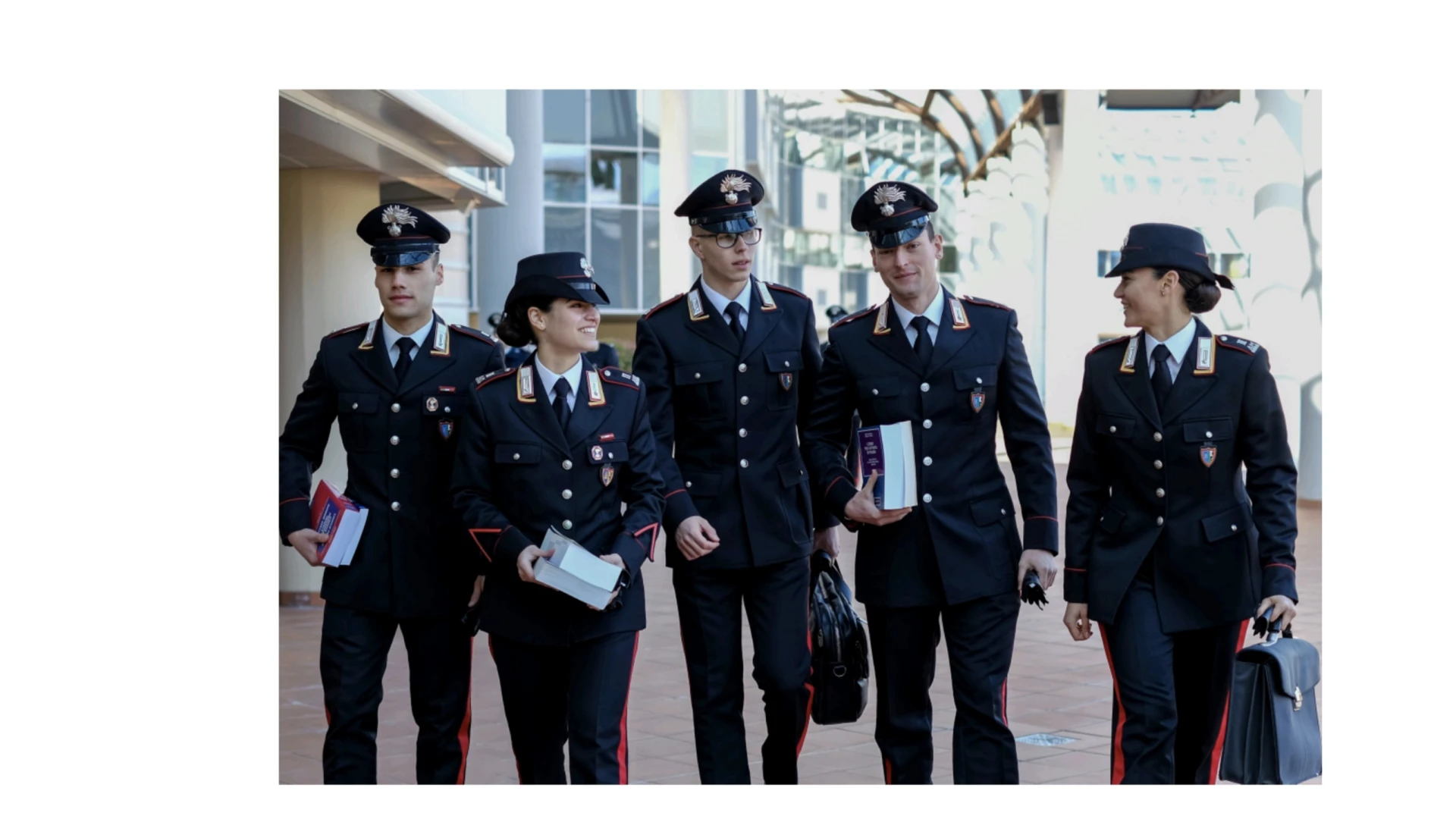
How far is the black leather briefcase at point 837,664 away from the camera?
4.88 meters

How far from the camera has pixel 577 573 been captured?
4.21 metres

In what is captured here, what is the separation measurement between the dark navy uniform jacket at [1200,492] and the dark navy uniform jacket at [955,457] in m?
0.23

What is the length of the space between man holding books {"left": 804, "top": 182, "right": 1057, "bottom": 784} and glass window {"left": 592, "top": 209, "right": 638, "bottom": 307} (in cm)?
2787

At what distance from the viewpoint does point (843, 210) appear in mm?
52719

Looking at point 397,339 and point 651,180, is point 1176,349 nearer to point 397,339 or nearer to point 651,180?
point 397,339

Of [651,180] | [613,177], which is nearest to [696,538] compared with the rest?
[613,177]

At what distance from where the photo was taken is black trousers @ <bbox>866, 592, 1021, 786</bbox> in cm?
459

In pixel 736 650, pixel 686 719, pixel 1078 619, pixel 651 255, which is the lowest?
pixel 686 719

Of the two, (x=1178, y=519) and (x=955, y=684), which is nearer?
(x=1178, y=519)

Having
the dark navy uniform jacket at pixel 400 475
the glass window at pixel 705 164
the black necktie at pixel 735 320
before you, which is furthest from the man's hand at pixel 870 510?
the glass window at pixel 705 164

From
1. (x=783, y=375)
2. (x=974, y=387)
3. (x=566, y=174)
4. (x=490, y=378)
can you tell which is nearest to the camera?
(x=490, y=378)

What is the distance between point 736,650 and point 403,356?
1333 mm

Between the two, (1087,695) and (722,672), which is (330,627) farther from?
(1087,695)

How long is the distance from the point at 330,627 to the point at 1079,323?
22335 millimetres
